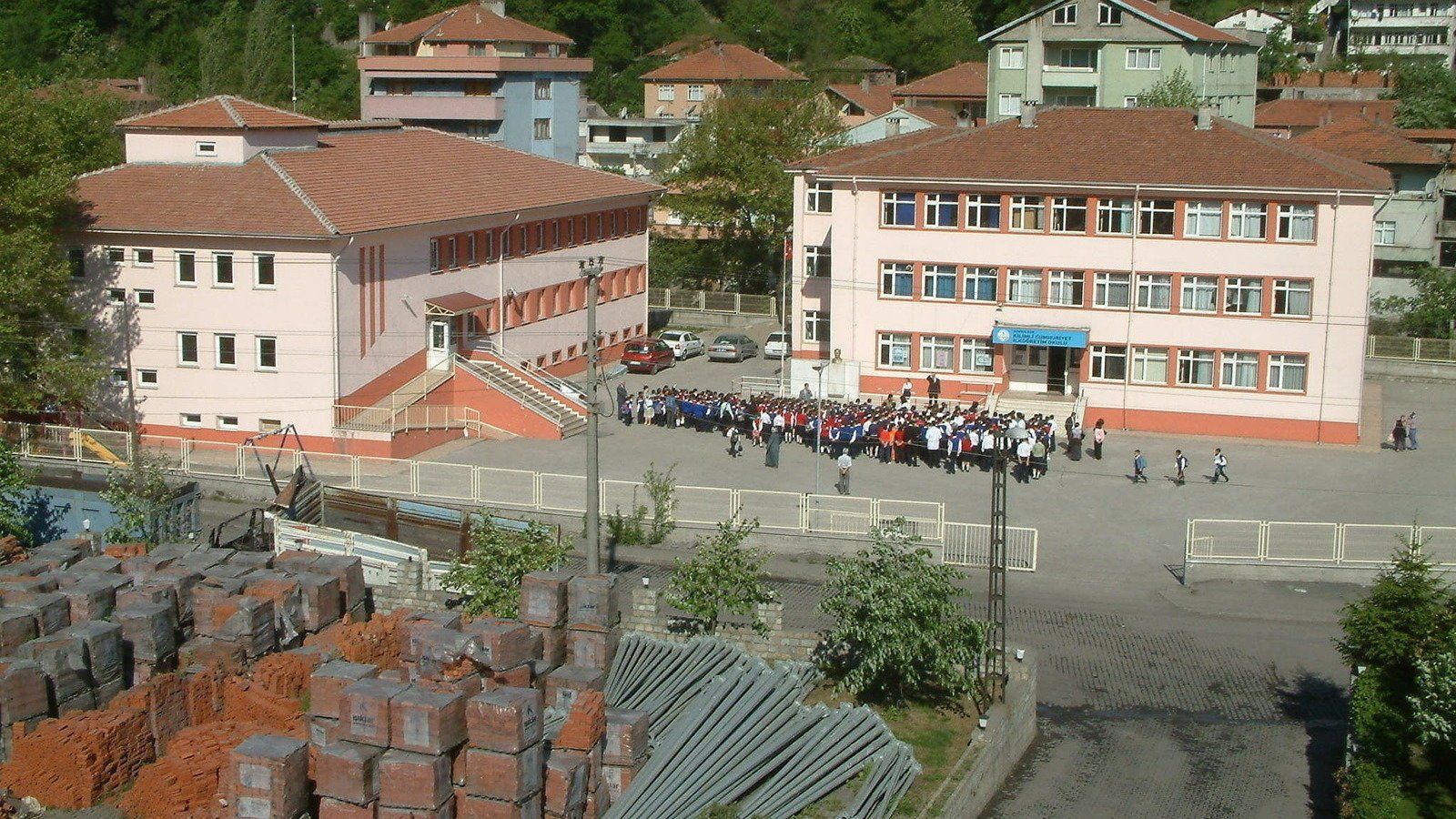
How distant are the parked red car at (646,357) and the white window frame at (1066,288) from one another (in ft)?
38.1

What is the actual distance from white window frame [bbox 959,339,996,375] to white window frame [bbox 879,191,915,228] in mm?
3267

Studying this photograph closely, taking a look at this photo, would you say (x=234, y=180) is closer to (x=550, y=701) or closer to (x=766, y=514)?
(x=766, y=514)

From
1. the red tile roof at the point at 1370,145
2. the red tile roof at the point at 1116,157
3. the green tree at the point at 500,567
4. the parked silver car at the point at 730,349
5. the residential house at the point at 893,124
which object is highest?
the residential house at the point at 893,124

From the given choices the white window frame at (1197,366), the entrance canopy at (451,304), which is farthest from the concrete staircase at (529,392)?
the white window frame at (1197,366)

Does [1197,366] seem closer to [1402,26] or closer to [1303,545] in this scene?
[1303,545]

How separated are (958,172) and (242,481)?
60.3 ft

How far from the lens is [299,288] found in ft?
124

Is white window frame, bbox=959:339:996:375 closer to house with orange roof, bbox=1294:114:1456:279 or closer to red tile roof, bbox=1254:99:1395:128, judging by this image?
house with orange roof, bbox=1294:114:1456:279

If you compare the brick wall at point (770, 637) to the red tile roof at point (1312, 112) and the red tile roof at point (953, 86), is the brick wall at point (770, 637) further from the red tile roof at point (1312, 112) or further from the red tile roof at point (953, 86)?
the red tile roof at point (953, 86)

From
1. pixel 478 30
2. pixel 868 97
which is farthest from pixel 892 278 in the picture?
pixel 868 97

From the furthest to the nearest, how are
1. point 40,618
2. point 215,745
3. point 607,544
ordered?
point 607,544 → point 40,618 → point 215,745

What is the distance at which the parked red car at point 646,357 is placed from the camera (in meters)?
47.9

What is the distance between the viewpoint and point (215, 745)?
1792 cm

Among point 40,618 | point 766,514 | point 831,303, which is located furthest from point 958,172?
point 40,618
